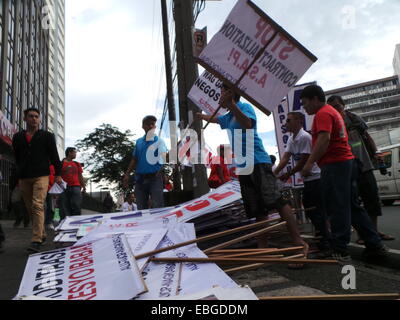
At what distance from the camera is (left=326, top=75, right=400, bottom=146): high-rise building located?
305 ft

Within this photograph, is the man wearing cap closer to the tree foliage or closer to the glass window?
the glass window

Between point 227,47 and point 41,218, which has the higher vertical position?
point 227,47

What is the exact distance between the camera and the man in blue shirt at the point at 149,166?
503cm

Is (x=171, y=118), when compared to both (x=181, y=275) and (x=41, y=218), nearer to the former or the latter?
(x=41, y=218)

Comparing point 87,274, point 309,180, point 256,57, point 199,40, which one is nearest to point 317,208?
point 309,180

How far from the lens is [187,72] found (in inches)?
238

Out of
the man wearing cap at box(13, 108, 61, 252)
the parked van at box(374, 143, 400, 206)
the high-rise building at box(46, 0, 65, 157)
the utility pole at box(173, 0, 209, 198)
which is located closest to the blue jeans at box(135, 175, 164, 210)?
the utility pole at box(173, 0, 209, 198)

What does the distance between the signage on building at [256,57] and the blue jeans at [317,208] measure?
1.00 m

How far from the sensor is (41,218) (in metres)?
3.93

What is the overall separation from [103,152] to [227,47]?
3939 cm

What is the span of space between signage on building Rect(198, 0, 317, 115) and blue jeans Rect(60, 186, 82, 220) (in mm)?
4051

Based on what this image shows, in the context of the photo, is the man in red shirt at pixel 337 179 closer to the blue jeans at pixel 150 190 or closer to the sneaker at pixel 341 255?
the sneaker at pixel 341 255

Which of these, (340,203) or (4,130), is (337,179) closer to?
(340,203)
